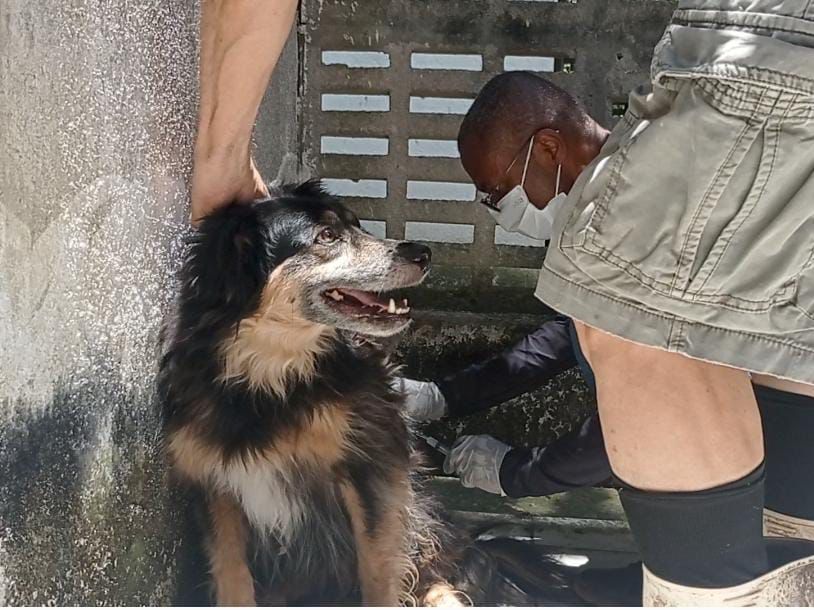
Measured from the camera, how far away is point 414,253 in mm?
2672

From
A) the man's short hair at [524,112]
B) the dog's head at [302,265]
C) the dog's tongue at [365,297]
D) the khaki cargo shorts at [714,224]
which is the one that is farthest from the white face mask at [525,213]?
the khaki cargo shorts at [714,224]

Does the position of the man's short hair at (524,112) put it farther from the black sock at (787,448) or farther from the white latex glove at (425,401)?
the black sock at (787,448)

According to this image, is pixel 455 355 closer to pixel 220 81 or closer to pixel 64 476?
pixel 220 81

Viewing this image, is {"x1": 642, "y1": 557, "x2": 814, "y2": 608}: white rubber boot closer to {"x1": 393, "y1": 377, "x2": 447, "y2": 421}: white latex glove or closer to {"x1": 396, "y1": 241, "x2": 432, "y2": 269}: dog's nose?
{"x1": 396, "y1": 241, "x2": 432, "y2": 269}: dog's nose

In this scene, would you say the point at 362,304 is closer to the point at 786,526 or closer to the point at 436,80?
the point at 786,526

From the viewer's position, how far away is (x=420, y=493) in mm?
3090

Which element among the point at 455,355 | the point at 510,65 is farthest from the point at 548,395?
the point at 510,65

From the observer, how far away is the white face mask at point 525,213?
310 cm

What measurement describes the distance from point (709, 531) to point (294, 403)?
1.26 m

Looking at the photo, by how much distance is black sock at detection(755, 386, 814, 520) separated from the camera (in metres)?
2.15

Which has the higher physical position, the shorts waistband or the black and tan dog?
the shorts waistband

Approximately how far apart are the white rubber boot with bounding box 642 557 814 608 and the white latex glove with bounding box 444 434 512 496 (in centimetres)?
160

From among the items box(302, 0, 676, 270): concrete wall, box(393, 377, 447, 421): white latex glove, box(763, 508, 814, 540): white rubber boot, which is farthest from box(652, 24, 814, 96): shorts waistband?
box(302, 0, 676, 270): concrete wall

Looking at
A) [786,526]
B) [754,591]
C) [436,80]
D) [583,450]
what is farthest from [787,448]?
[436,80]
